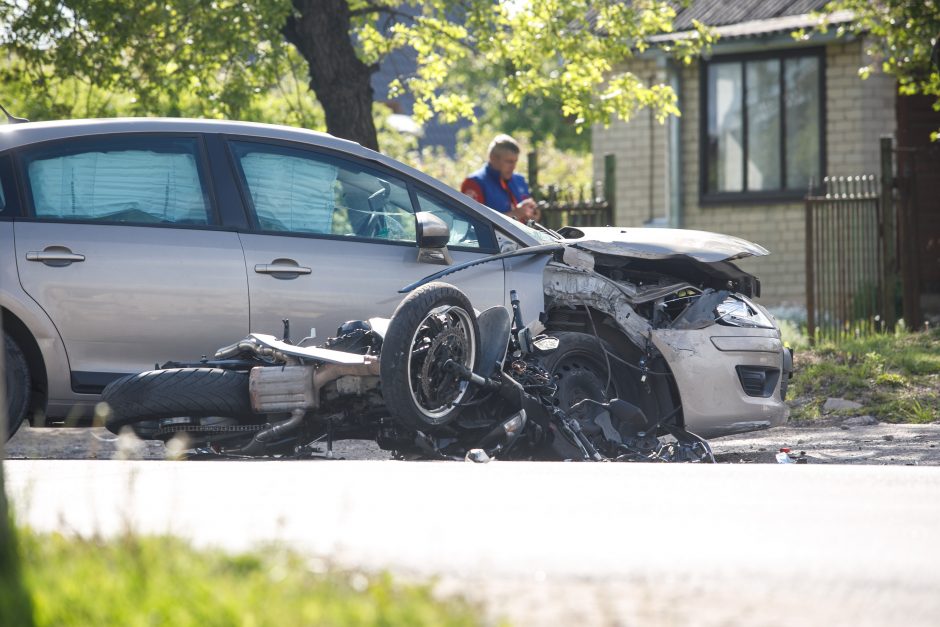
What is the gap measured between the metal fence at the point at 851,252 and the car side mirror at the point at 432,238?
8.88 metres

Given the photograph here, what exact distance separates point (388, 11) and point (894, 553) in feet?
42.3

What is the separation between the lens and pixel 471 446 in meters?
7.13

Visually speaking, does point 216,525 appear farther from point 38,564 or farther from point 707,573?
point 707,573

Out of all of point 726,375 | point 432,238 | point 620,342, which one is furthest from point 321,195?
point 726,375

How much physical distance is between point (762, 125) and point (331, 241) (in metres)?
13.5

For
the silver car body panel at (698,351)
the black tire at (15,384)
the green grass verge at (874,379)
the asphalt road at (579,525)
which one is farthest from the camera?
the green grass verge at (874,379)

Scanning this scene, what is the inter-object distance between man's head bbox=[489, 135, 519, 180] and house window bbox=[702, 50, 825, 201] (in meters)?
8.74

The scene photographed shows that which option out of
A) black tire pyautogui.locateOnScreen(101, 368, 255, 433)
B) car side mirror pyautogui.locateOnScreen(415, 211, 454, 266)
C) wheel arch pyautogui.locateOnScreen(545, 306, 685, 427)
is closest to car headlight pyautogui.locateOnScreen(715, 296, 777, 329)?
wheel arch pyautogui.locateOnScreen(545, 306, 685, 427)

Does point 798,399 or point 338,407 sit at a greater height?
point 338,407

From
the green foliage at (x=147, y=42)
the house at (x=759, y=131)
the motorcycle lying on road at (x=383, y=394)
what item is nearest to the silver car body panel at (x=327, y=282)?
the motorcycle lying on road at (x=383, y=394)

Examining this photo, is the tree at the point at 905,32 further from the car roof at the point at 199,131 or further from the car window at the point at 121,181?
the car window at the point at 121,181

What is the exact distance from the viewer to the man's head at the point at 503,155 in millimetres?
11781

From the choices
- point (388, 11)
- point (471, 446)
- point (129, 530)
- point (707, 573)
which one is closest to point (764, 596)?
point (707, 573)

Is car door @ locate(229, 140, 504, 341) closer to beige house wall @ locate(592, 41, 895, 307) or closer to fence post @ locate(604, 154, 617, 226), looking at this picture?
fence post @ locate(604, 154, 617, 226)
